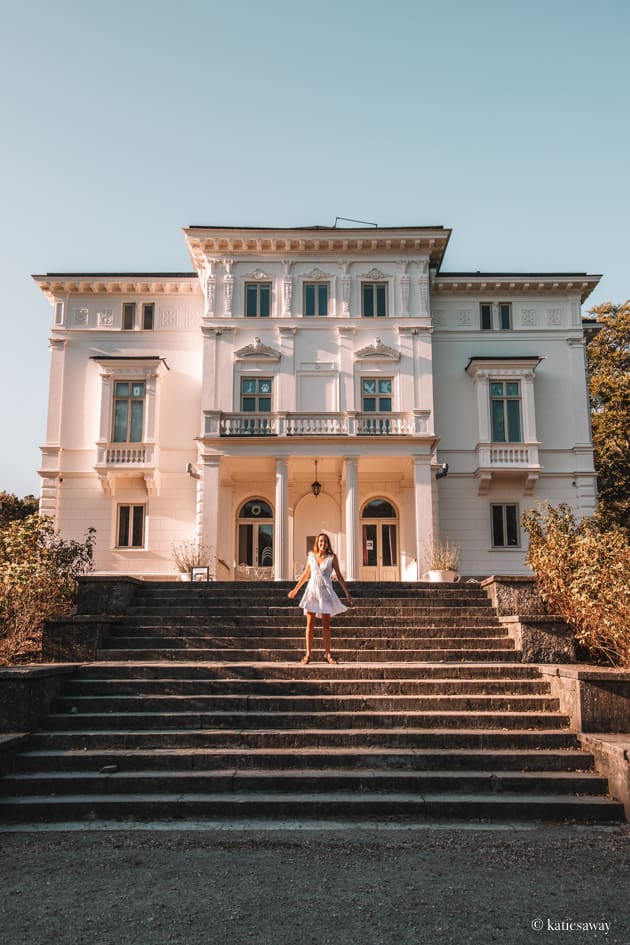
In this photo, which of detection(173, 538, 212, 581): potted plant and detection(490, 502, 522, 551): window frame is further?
detection(490, 502, 522, 551): window frame

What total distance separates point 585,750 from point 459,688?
1744 mm

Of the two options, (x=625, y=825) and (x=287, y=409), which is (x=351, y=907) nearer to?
(x=625, y=825)

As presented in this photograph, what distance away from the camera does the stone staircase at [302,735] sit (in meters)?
7.18

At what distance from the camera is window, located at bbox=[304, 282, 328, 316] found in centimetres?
2669

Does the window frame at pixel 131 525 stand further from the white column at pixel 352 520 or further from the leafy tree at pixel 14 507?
the leafy tree at pixel 14 507

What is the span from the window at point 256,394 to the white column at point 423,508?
17.5 ft

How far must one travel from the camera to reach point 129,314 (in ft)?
90.2

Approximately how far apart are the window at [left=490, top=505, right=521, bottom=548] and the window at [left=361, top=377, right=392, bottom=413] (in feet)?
16.5

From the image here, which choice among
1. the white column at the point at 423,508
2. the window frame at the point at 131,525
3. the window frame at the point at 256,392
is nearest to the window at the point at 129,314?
the window frame at the point at 256,392

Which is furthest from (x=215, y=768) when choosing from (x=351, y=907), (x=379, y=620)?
(x=379, y=620)

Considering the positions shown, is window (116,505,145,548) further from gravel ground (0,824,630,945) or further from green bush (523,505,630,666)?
gravel ground (0,824,630,945)

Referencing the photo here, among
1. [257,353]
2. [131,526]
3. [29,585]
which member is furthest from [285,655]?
[257,353]

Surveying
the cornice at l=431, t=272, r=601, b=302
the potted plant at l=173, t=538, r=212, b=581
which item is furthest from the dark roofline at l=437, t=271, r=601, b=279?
the potted plant at l=173, t=538, r=212, b=581

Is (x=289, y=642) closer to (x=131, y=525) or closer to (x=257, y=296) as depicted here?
(x=131, y=525)
